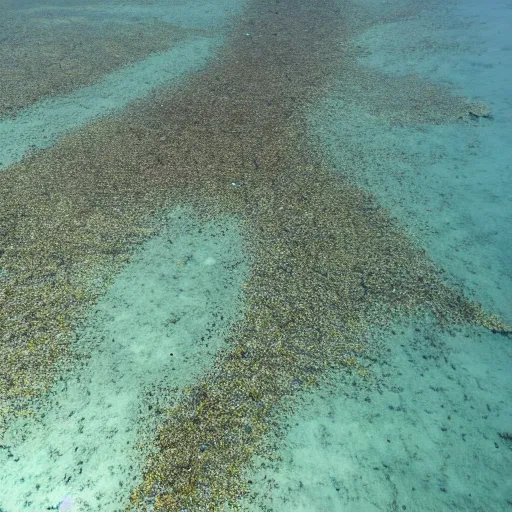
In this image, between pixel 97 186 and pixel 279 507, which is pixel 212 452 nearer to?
pixel 279 507

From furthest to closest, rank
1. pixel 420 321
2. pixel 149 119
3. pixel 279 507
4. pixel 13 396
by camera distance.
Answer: pixel 149 119 < pixel 420 321 < pixel 13 396 < pixel 279 507

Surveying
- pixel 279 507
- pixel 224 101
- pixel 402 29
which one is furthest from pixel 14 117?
pixel 402 29

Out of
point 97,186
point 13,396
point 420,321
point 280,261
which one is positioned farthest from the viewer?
point 97,186

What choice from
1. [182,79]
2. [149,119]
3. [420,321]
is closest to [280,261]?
[420,321]

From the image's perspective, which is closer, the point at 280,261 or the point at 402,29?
the point at 280,261

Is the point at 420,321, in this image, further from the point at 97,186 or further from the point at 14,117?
the point at 14,117

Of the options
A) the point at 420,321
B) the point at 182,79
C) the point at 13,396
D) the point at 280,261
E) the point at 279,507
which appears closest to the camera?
the point at 279,507
